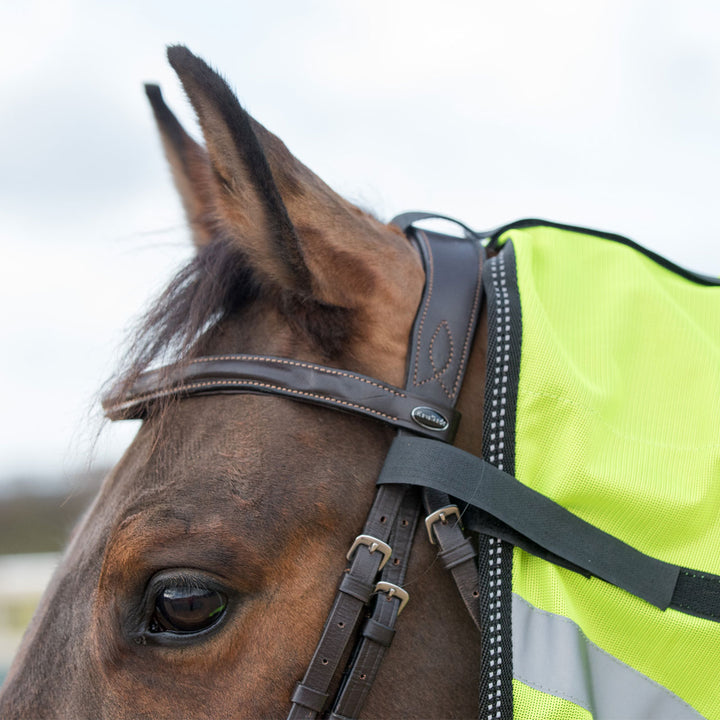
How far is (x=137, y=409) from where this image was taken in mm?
1473

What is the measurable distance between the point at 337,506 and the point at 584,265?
0.77 m

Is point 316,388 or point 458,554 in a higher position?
point 316,388

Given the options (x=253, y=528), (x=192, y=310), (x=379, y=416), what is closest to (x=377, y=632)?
(x=253, y=528)

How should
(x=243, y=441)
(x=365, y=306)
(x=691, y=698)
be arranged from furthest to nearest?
(x=365, y=306)
(x=243, y=441)
(x=691, y=698)

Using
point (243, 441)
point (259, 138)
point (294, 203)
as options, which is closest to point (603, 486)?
point (243, 441)

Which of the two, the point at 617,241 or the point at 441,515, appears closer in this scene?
the point at 441,515

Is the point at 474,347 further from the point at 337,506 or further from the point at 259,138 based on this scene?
the point at 259,138

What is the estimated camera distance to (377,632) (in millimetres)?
1193

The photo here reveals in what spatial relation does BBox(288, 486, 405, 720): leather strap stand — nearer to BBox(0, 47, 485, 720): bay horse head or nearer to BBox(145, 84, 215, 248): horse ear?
BBox(0, 47, 485, 720): bay horse head

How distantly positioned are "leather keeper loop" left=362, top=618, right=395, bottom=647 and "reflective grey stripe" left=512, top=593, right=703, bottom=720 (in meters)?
0.23

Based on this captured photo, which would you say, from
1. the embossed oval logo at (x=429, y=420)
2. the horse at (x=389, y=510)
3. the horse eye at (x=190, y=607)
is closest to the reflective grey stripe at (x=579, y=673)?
the horse at (x=389, y=510)

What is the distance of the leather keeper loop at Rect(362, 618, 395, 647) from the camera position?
1193 mm

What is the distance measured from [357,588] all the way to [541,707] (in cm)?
36

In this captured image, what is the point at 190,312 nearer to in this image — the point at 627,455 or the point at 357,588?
the point at 357,588
